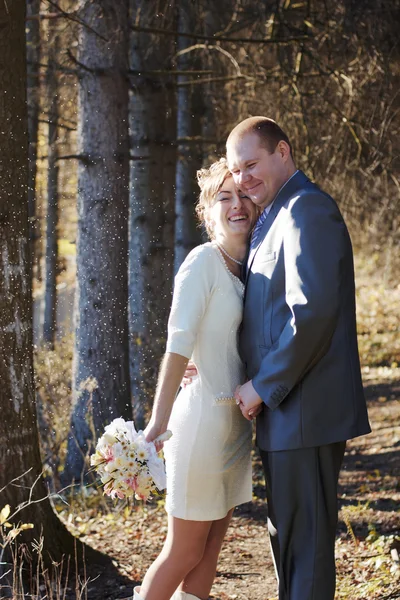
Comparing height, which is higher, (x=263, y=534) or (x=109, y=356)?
(x=109, y=356)

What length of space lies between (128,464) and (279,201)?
1.21 meters

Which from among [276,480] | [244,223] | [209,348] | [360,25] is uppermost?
[360,25]

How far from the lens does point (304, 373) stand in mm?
3365

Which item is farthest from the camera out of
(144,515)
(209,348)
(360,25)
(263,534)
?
(360,25)

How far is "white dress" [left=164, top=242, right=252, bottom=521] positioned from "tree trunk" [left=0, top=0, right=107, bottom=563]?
1162mm

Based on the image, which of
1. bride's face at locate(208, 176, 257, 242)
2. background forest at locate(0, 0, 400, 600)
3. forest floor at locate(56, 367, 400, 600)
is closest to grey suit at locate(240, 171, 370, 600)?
Answer: bride's face at locate(208, 176, 257, 242)

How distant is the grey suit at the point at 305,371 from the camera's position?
3283 mm

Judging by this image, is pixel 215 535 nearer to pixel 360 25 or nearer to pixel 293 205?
pixel 293 205

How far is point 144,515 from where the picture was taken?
6289 millimetres

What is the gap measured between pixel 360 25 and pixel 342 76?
0.53 m

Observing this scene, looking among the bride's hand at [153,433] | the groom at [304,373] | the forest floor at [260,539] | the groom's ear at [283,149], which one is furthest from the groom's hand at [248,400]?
the forest floor at [260,539]

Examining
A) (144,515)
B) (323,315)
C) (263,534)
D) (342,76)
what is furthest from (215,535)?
(342,76)

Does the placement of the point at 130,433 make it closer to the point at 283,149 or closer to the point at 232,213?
the point at 232,213

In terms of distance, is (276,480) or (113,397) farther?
(113,397)
